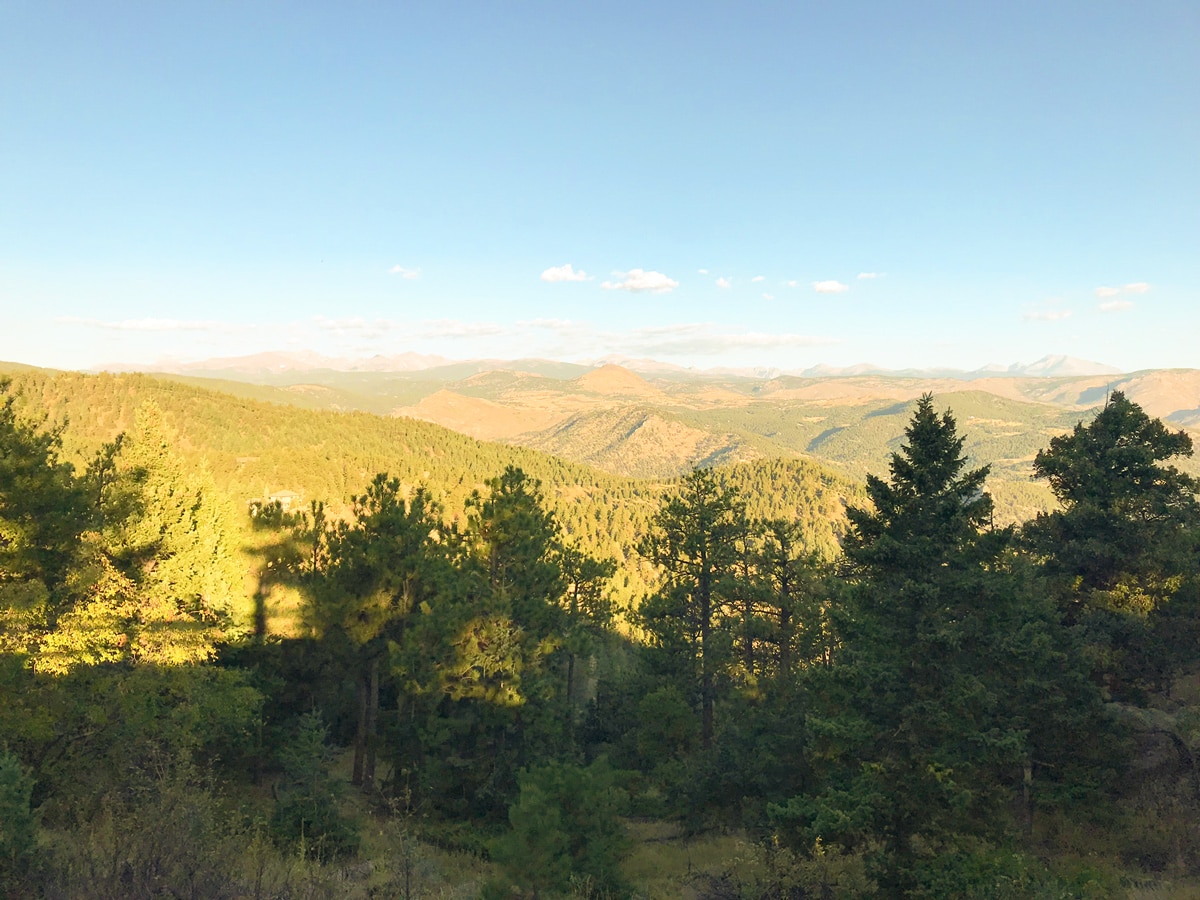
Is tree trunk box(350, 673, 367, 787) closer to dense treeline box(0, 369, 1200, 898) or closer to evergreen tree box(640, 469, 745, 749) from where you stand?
dense treeline box(0, 369, 1200, 898)

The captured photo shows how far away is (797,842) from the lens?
570 inches

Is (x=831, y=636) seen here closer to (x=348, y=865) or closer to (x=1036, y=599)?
(x=1036, y=599)

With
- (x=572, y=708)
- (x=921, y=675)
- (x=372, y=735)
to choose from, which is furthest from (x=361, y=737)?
(x=921, y=675)

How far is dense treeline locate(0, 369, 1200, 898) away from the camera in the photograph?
12.5m

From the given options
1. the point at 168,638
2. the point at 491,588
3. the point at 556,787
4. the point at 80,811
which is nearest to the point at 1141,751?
the point at 556,787

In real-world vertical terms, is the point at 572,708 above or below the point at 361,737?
below

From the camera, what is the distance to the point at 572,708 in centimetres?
2592

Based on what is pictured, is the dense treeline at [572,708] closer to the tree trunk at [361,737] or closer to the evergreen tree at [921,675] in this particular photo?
the evergreen tree at [921,675]

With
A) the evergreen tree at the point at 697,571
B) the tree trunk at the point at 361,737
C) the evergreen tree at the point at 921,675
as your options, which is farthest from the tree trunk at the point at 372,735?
the evergreen tree at the point at 921,675

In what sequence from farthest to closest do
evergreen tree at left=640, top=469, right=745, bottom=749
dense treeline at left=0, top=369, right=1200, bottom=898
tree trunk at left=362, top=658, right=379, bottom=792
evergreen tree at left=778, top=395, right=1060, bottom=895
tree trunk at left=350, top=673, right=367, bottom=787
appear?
evergreen tree at left=640, top=469, right=745, bottom=749
tree trunk at left=350, top=673, right=367, bottom=787
tree trunk at left=362, top=658, right=379, bottom=792
evergreen tree at left=778, top=395, right=1060, bottom=895
dense treeline at left=0, top=369, right=1200, bottom=898

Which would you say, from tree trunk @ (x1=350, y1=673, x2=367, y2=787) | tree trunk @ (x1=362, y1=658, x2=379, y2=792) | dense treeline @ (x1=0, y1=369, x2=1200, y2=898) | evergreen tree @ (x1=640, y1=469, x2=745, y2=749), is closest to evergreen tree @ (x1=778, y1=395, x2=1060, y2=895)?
dense treeline @ (x1=0, y1=369, x2=1200, y2=898)

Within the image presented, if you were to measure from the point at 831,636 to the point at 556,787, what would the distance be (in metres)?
12.9

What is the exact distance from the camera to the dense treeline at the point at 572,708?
12.5m

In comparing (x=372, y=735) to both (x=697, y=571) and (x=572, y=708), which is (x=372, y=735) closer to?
(x=572, y=708)
